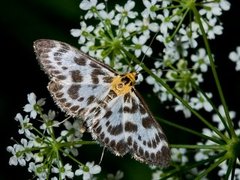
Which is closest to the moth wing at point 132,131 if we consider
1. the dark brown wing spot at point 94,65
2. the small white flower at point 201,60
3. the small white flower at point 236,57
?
the dark brown wing spot at point 94,65

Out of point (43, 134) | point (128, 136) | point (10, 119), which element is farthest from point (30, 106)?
point (10, 119)

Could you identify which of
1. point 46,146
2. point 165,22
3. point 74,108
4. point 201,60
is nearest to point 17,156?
point 46,146

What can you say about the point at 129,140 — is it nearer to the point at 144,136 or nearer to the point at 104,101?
the point at 144,136

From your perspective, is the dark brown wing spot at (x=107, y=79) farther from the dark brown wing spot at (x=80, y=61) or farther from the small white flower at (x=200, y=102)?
the small white flower at (x=200, y=102)

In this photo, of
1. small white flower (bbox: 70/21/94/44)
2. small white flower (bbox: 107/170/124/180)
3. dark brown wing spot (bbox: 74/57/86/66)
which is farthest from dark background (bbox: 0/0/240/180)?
dark brown wing spot (bbox: 74/57/86/66)

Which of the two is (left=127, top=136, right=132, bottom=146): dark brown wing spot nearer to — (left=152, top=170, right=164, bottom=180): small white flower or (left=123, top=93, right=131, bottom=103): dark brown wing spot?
(left=123, top=93, right=131, bottom=103): dark brown wing spot

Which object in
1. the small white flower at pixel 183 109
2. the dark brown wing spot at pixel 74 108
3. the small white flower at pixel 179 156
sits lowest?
the small white flower at pixel 179 156

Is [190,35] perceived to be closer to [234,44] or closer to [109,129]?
[234,44]

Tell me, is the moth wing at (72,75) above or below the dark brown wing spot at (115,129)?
above
